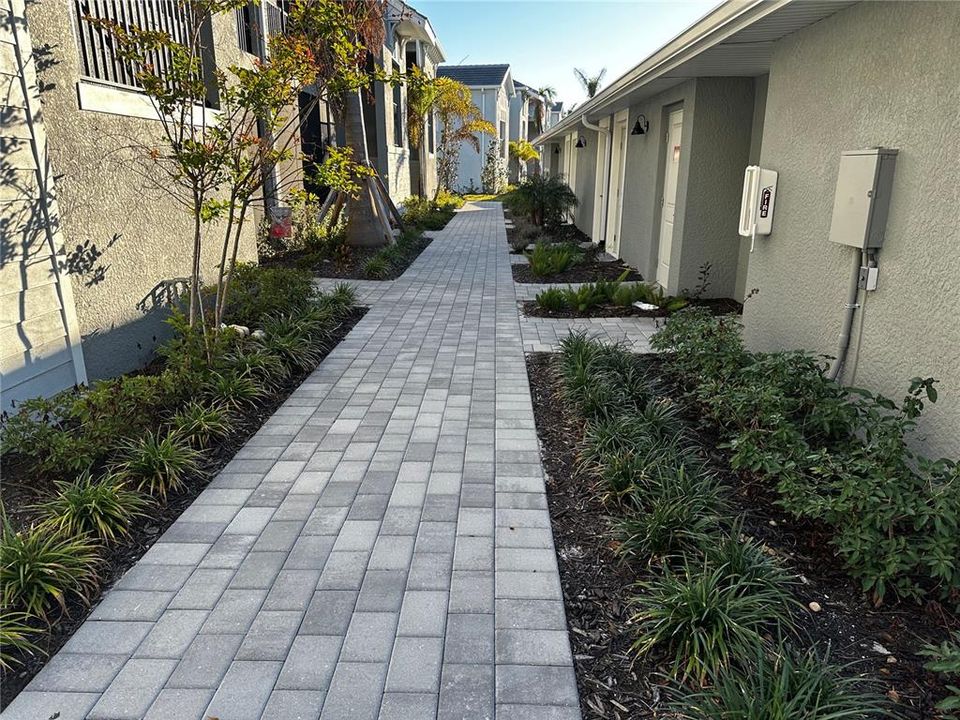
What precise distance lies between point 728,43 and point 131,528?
5.65m

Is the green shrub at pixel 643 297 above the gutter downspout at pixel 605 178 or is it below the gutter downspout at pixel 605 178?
below

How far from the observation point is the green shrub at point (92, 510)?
3.27 m

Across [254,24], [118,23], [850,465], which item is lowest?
[850,465]

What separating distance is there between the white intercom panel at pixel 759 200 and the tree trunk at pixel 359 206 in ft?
28.2

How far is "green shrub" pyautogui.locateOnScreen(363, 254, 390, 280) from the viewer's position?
1094 cm

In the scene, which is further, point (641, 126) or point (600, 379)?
point (641, 126)

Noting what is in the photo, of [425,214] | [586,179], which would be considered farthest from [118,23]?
[425,214]

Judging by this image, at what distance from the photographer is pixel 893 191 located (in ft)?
12.5

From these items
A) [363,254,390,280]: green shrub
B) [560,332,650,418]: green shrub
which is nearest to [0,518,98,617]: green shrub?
[560,332,650,418]: green shrub

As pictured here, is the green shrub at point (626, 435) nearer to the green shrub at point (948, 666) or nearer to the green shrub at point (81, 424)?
the green shrub at point (948, 666)

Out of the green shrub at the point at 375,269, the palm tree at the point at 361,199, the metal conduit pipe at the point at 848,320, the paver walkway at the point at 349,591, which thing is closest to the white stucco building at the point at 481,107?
the palm tree at the point at 361,199

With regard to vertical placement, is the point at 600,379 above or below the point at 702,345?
below

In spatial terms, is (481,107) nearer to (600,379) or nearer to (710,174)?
(710,174)

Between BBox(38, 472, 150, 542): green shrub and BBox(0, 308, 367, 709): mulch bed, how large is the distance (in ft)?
0.26
